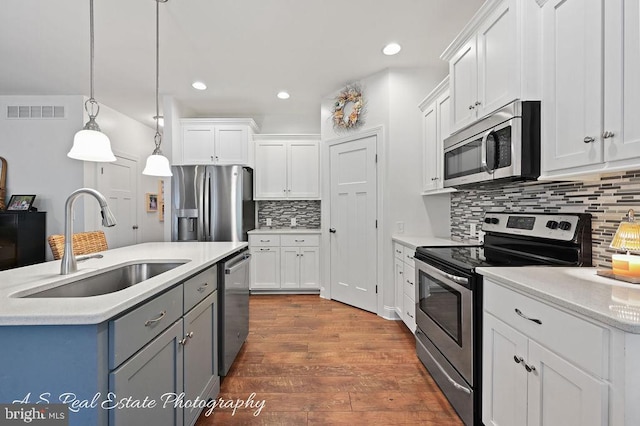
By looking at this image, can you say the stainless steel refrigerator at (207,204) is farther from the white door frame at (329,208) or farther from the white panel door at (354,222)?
the white panel door at (354,222)

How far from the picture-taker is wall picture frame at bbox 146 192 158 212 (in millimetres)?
5633

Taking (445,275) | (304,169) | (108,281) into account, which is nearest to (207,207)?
(304,169)

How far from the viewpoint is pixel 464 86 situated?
2.11 meters

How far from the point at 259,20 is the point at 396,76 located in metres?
1.58

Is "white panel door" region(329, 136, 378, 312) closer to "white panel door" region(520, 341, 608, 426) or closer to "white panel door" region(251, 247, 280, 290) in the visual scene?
"white panel door" region(251, 247, 280, 290)

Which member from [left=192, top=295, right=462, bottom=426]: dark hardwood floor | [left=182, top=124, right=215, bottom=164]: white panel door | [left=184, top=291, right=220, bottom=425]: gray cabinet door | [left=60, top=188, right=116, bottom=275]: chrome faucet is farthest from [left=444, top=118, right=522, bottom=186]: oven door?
[left=182, top=124, right=215, bottom=164]: white panel door

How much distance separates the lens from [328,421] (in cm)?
168

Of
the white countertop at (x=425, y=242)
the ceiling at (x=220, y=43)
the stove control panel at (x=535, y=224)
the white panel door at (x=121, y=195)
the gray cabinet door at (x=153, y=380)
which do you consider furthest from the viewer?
the white panel door at (x=121, y=195)

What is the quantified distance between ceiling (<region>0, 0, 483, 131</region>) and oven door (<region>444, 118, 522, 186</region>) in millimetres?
1188

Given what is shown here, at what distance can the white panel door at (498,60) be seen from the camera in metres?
1.59

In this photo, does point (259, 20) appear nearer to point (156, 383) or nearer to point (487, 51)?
point (487, 51)

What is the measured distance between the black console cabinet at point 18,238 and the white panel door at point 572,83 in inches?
213

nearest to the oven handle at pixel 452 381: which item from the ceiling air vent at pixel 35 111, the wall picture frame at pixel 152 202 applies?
the ceiling air vent at pixel 35 111

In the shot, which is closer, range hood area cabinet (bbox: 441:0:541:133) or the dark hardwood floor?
range hood area cabinet (bbox: 441:0:541:133)
